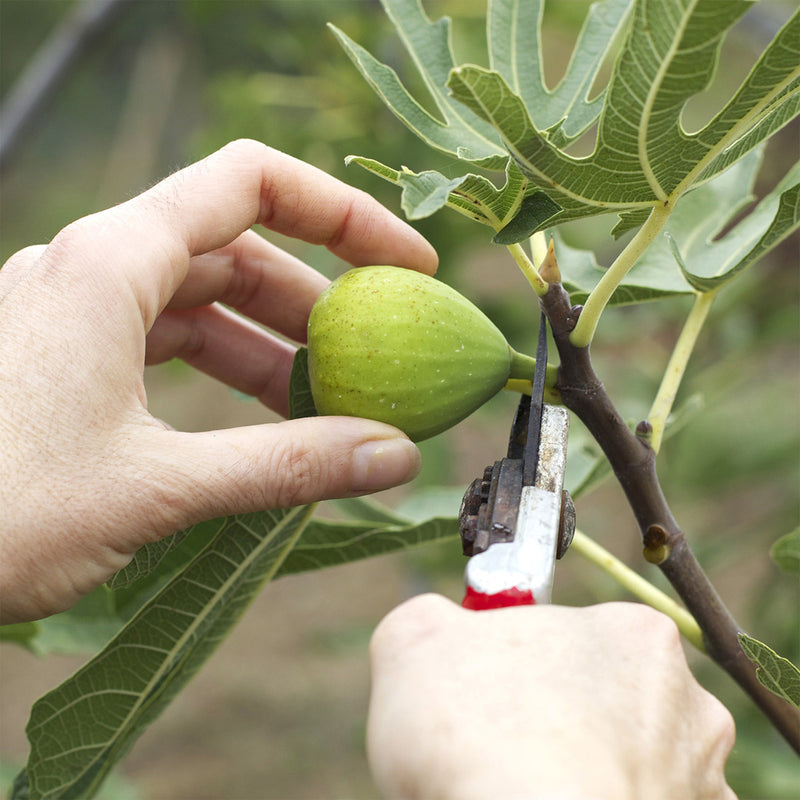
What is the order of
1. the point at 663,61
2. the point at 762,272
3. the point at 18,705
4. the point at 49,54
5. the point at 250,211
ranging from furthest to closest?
1. the point at 18,705
2. the point at 762,272
3. the point at 49,54
4. the point at 250,211
5. the point at 663,61

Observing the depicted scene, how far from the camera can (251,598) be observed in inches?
37.9

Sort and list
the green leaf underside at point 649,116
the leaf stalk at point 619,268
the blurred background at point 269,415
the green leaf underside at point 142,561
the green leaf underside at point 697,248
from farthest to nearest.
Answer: the blurred background at point 269,415 → the green leaf underside at point 697,248 → the green leaf underside at point 142,561 → the leaf stalk at point 619,268 → the green leaf underside at point 649,116

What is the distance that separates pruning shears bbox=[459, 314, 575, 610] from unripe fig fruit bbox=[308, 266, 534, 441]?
58 millimetres

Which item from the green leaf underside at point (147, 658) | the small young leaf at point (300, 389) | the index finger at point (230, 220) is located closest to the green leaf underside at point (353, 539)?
the green leaf underside at point (147, 658)

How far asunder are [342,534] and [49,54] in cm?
150

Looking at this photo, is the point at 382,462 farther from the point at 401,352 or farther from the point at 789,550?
the point at 789,550

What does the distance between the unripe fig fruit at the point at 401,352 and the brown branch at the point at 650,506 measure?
0.25 ft

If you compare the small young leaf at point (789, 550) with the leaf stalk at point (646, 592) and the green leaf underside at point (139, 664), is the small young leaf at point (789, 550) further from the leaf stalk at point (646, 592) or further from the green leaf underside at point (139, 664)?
the green leaf underside at point (139, 664)

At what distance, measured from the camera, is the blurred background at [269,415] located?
76.4 inches

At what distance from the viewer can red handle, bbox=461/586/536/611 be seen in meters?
0.58

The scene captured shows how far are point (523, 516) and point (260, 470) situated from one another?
0.77 ft

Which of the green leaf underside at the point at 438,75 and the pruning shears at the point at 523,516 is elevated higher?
the green leaf underside at the point at 438,75

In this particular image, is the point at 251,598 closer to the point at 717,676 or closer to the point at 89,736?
the point at 89,736

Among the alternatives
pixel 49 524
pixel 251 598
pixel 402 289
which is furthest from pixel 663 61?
pixel 251 598
